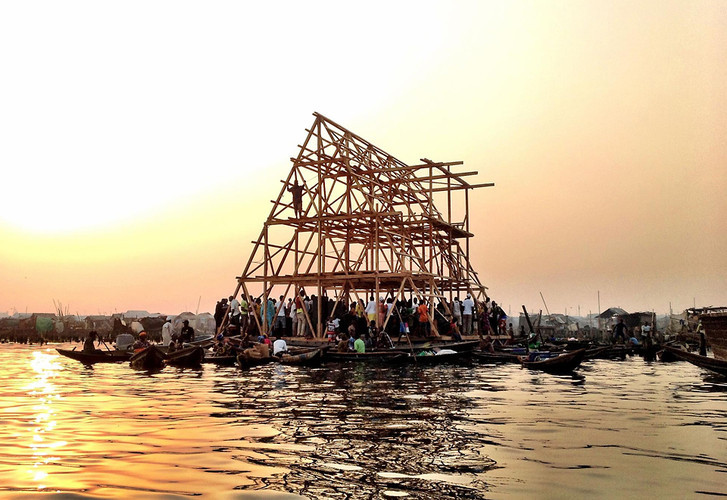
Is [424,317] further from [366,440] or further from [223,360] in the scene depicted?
[366,440]

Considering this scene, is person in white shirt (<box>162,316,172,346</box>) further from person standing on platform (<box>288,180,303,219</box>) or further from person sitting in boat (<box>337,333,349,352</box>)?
person sitting in boat (<box>337,333,349,352</box>)

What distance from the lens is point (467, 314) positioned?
106 ft

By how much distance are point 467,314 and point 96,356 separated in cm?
1801

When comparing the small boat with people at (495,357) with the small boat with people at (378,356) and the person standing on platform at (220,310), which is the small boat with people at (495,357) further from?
the person standing on platform at (220,310)

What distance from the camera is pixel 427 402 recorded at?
43.4ft

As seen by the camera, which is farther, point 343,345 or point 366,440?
point 343,345

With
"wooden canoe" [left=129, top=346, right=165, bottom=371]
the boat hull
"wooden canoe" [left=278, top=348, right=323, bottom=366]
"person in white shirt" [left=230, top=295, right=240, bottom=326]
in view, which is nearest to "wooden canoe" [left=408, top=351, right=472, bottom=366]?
"wooden canoe" [left=278, top=348, right=323, bottom=366]

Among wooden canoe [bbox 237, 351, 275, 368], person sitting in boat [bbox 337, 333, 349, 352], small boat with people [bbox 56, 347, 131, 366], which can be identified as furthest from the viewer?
small boat with people [bbox 56, 347, 131, 366]

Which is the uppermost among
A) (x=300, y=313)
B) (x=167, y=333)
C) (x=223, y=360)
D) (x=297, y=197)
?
(x=297, y=197)

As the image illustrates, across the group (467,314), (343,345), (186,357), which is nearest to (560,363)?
(343,345)

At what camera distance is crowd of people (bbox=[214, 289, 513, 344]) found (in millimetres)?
27891

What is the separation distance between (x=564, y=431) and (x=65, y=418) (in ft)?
30.2

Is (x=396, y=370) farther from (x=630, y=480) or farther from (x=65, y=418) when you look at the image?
(x=630, y=480)

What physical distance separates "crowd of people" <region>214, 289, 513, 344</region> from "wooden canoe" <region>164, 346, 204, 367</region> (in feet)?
17.4
